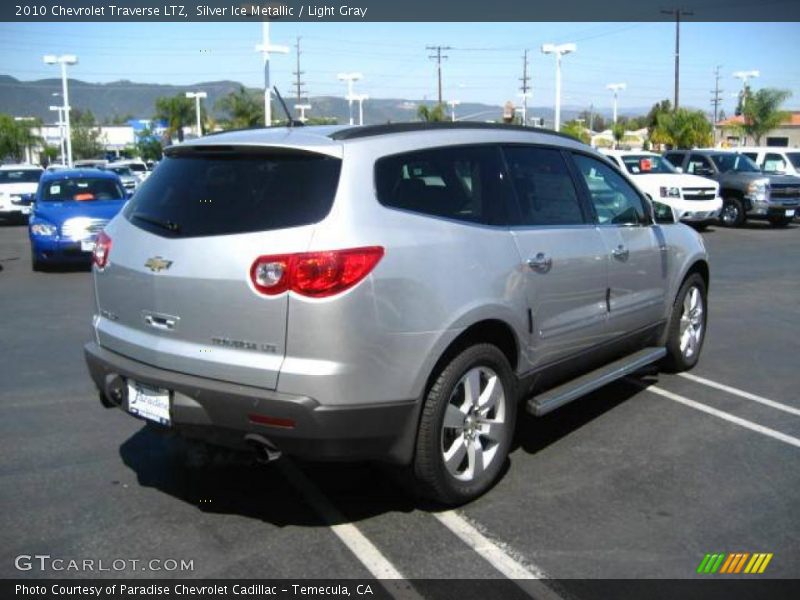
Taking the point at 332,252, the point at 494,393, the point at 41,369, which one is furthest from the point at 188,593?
the point at 41,369

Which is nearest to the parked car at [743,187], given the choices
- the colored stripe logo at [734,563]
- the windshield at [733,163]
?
the windshield at [733,163]

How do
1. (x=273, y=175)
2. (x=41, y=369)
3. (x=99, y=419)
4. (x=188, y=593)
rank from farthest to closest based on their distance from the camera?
(x=41, y=369) → (x=99, y=419) → (x=273, y=175) → (x=188, y=593)

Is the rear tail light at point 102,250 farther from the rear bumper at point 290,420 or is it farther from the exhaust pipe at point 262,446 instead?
the exhaust pipe at point 262,446

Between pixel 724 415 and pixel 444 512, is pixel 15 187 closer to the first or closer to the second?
pixel 724 415

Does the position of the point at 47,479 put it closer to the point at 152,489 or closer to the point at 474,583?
the point at 152,489

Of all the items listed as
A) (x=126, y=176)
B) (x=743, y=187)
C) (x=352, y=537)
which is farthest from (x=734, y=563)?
(x=126, y=176)

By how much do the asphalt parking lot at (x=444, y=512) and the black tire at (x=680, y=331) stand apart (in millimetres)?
170

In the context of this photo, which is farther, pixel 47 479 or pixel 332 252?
pixel 47 479

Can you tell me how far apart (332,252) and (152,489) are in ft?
5.98

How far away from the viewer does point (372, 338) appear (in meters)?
3.48

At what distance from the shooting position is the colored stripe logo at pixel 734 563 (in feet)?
11.5

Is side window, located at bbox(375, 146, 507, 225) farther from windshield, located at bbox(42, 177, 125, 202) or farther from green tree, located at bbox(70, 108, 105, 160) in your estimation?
green tree, located at bbox(70, 108, 105, 160)

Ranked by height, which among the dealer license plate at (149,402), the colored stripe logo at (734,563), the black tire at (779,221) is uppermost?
the dealer license plate at (149,402)

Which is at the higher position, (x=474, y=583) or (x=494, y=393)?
(x=494, y=393)
